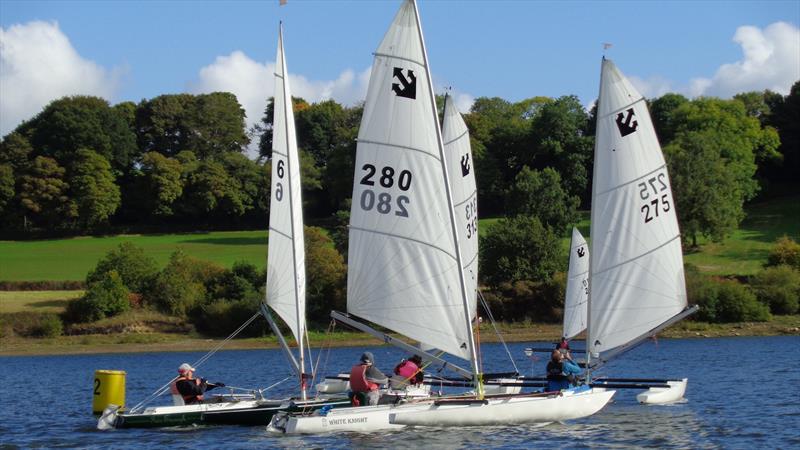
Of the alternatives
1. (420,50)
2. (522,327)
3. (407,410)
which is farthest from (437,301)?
(522,327)

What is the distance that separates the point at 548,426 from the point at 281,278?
720cm

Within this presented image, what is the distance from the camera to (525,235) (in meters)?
68.0

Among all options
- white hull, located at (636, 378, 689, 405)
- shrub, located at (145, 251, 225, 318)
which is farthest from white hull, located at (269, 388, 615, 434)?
shrub, located at (145, 251, 225, 318)

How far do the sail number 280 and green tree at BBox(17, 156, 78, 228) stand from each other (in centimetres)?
7917

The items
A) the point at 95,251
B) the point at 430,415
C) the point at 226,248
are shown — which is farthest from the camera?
the point at 226,248

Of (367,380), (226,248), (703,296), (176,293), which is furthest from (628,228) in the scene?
Answer: (226,248)

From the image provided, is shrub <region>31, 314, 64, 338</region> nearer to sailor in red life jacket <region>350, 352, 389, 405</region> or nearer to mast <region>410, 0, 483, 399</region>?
A: sailor in red life jacket <region>350, 352, 389, 405</region>

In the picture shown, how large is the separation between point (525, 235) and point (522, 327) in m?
6.87

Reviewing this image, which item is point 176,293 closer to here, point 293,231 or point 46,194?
point 46,194

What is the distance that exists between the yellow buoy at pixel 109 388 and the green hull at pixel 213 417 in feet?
7.26

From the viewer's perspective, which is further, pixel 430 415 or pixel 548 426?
pixel 548 426

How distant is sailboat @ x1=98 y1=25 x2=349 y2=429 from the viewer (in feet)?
86.4

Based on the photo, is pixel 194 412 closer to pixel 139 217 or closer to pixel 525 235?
pixel 525 235

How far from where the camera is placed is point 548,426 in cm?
2505
